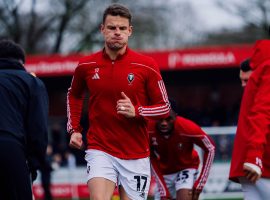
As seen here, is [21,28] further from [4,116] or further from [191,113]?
[4,116]

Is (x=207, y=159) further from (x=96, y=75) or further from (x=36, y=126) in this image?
(x=36, y=126)

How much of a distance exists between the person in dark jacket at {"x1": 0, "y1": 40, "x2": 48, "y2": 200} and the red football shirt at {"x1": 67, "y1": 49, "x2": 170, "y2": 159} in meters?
0.62

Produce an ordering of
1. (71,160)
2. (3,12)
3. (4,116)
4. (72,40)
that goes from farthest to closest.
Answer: (72,40) → (3,12) → (71,160) → (4,116)

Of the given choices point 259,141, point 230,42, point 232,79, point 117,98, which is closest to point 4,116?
point 117,98

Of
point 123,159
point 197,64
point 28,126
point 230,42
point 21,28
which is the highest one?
point 28,126

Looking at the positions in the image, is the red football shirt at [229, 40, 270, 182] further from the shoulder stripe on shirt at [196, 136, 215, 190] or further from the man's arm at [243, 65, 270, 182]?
the shoulder stripe on shirt at [196, 136, 215, 190]

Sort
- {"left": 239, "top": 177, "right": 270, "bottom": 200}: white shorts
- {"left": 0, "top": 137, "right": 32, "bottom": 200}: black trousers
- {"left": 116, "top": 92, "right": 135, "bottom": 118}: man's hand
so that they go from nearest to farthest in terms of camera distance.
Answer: {"left": 239, "top": 177, "right": 270, "bottom": 200}: white shorts
{"left": 0, "top": 137, "right": 32, "bottom": 200}: black trousers
{"left": 116, "top": 92, "right": 135, "bottom": 118}: man's hand

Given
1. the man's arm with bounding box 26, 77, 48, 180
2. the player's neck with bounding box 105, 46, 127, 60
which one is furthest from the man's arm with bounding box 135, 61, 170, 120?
the man's arm with bounding box 26, 77, 48, 180

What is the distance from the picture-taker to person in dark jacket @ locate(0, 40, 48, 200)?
272 inches

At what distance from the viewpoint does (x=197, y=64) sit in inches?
941

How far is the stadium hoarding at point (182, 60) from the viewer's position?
2353 centimetres

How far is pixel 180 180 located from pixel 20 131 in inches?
133

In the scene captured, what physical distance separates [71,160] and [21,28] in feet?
64.9

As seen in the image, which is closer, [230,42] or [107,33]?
[107,33]
